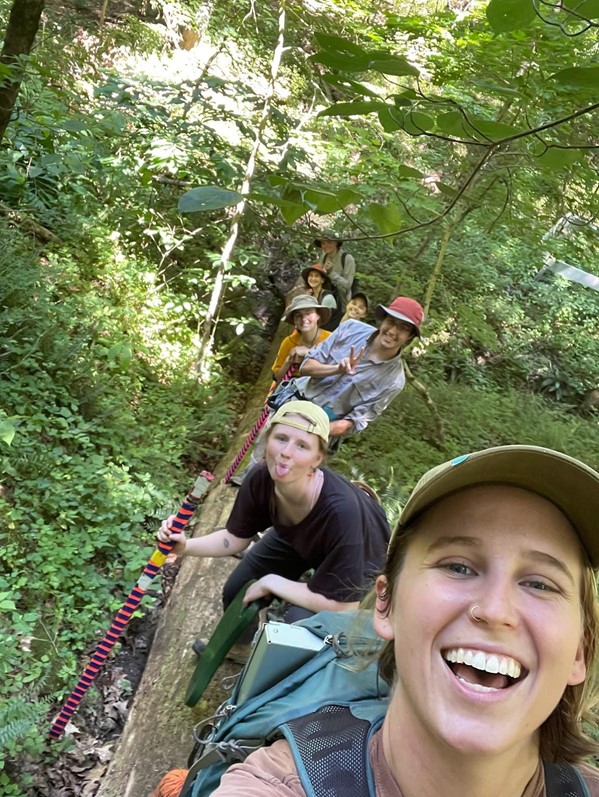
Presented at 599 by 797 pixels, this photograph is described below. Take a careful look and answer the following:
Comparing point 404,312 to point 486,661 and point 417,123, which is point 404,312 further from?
point 486,661

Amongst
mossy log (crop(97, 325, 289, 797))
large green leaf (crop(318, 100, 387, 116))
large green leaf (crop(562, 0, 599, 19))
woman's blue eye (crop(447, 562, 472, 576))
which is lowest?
mossy log (crop(97, 325, 289, 797))

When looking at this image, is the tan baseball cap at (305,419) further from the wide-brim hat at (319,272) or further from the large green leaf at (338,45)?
the wide-brim hat at (319,272)

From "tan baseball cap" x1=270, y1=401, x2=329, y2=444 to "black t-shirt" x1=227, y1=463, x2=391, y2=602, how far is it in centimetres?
21

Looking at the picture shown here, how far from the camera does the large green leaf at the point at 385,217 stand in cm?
126

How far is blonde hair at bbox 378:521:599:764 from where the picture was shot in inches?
52.4

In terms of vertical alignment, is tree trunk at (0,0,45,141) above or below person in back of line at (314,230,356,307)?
above

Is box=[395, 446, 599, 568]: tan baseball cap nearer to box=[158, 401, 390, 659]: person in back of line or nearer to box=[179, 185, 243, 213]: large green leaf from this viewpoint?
box=[179, 185, 243, 213]: large green leaf

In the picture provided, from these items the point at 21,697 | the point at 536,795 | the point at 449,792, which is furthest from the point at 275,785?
the point at 21,697

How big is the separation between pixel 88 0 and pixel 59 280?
956 cm

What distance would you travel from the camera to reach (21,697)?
3.30 metres

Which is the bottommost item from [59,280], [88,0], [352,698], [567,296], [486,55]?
[59,280]

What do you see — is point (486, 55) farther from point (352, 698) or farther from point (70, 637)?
point (70, 637)

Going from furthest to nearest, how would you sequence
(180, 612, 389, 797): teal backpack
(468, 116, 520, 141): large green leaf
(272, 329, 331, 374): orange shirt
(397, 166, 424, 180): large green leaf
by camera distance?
(272, 329, 331, 374): orange shirt, (180, 612, 389, 797): teal backpack, (397, 166, 424, 180): large green leaf, (468, 116, 520, 141): large green leaf

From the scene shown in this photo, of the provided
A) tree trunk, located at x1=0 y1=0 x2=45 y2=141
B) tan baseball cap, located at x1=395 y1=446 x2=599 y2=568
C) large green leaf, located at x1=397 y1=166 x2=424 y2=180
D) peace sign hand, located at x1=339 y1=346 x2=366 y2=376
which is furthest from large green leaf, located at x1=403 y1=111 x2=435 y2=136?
peace sign hand, located at x1=339 y1=346 x2=366 y2=376
